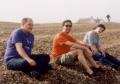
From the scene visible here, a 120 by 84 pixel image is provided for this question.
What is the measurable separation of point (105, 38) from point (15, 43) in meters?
12.1

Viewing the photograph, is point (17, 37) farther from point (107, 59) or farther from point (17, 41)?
point (107, 59)

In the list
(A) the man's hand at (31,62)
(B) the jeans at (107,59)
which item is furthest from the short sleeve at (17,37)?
(B) the jeans at (107,59)

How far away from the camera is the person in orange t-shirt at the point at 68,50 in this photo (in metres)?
11.4

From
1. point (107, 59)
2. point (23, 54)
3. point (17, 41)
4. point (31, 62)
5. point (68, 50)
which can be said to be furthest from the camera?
point (107, 59)

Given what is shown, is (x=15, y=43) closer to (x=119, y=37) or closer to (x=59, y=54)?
(x=59, y=54)

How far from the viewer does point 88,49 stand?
11680mm

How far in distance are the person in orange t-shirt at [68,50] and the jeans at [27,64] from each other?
0.77 meters

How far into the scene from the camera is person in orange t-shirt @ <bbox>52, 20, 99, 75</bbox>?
11.4m

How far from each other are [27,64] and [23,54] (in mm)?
256

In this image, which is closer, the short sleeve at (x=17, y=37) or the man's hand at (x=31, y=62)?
the man's hand at (x=31, y=62)

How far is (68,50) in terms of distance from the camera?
11773 mm

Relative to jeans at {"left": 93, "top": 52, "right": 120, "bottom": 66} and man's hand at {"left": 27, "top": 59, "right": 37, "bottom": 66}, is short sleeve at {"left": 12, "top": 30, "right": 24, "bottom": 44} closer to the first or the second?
man's hand at {"left": 27, "top": 59, "right": 37, "bottom": 66}

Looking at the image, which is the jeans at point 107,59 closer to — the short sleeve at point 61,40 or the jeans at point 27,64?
the short sleeve at point 61,40

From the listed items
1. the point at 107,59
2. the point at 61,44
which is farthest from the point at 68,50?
the point at 107,59
